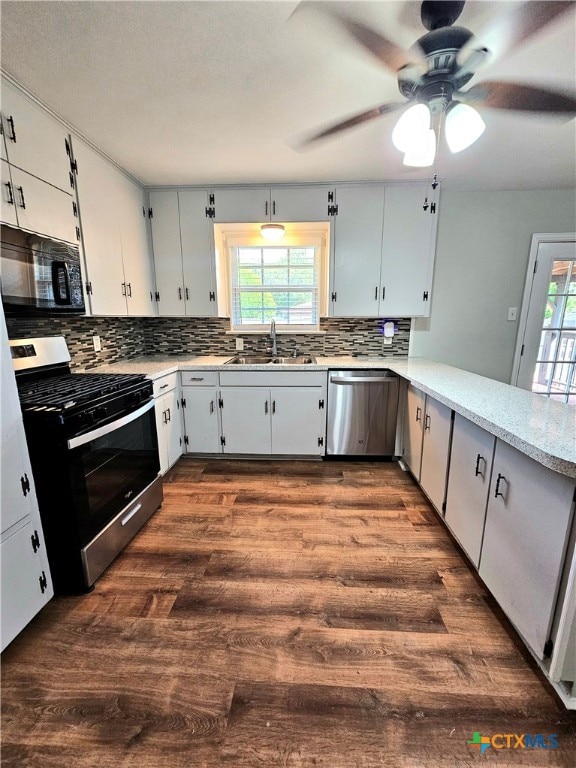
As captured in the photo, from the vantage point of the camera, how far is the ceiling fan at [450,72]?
3.43ft

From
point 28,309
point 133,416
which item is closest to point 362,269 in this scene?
point 133,416

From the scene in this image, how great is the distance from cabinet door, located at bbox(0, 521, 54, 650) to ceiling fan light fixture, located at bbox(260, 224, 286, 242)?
2.65m

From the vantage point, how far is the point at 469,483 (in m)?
1.59

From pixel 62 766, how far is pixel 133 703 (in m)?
0.20

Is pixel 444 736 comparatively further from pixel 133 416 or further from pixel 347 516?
pixel 133 416

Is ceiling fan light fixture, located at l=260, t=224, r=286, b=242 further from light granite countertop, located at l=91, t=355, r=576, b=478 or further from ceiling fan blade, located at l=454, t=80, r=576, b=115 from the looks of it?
ceiling fan blade, located at l=454, t=80, r=576, b=115

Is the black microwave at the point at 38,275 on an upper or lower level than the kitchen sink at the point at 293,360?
upper

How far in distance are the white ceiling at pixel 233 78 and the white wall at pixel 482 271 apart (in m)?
0.52

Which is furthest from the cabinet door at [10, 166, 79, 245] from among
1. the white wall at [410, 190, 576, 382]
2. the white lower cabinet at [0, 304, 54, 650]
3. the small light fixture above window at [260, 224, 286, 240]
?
the white wall at [410, 190, 576, 382]

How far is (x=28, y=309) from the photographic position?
1.56m

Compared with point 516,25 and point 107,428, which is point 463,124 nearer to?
point 516,25

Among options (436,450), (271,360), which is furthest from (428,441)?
(271,360)

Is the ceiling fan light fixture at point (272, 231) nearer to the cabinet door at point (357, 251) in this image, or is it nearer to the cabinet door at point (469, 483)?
the cabinet door at point (357, 251)

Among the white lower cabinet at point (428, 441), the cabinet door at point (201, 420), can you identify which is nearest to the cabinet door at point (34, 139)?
the cabinet door at point (201, 420)
